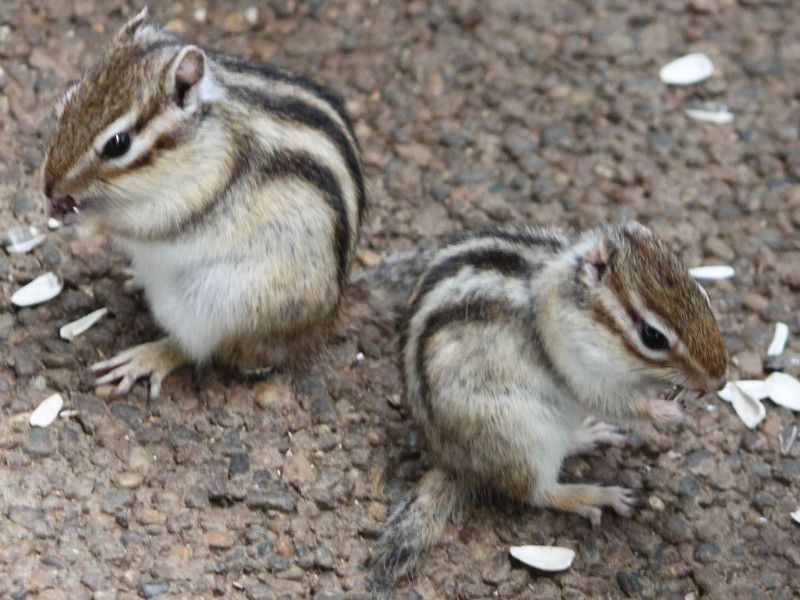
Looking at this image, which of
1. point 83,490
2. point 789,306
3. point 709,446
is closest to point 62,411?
point 83,490

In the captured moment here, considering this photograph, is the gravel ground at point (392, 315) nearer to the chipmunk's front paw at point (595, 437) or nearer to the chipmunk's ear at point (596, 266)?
the chipmunk's front paw at point (595, 437)

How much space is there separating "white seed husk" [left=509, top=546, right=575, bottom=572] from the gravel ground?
4cm

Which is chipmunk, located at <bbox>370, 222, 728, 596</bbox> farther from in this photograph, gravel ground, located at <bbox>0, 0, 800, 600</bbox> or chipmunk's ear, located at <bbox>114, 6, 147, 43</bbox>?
chipmunk's ear, located at <bbox>114, 6, 147, 43</bbox>

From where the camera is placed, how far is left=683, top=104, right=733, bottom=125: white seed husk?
6289 mm

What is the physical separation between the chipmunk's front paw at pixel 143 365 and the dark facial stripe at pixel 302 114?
969 millimetres

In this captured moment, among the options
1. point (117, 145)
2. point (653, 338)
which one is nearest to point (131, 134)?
point (117, 145)

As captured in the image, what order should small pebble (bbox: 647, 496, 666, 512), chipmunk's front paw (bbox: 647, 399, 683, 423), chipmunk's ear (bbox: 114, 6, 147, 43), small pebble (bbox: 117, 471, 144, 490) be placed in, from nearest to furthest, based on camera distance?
chipmunk's front paw (bbox: 647, 399, 683, 423), small pebble (bbox: 117, 471, 144, 490), chipmunk's ear (bbox: 114, 6, 147, 43), small pebble (bbox: 647, 496, 666, 512)

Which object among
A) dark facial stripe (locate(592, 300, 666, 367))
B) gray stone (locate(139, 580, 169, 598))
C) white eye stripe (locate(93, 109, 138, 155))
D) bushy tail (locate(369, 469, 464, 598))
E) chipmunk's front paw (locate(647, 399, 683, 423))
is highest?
white eye stripe (locate(93, 109, 138, 155))

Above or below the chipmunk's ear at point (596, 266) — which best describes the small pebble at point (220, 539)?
below

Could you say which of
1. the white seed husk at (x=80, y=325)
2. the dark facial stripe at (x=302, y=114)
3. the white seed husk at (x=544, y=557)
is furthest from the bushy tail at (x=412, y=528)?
the white seed husk at (x=80, y=325)

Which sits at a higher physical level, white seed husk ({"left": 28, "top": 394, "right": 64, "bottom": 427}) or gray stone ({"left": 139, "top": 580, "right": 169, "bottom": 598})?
white seed husk ({"left": 28, "top": 394, "right": 64, "bottom": 427})

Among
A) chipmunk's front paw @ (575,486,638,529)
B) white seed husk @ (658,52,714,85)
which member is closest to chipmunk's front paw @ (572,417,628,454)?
chipmunk's front paw @ (575,486,638,529)

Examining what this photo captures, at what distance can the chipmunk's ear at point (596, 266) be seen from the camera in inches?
165

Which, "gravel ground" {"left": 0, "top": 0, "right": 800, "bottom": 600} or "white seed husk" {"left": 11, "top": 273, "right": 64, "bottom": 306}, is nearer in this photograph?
"gravel ground" {"left": 0, "top": 0, "right": 800, "bottom": 600}
